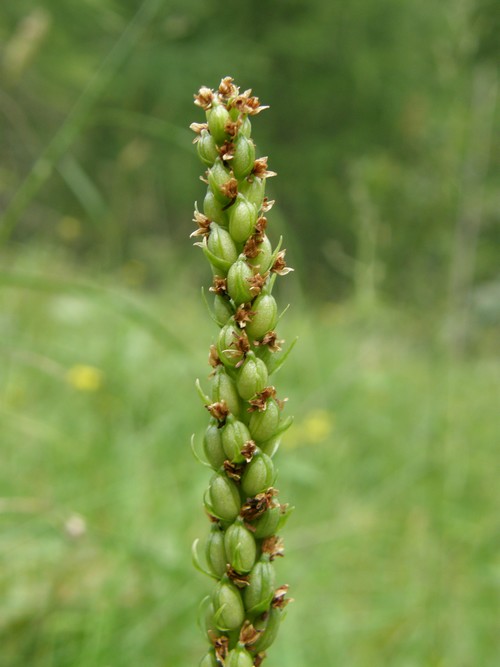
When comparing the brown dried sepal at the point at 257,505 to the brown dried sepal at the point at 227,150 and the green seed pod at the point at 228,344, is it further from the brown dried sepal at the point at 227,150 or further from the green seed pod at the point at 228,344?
the brown dried sepal at the point at 227,150

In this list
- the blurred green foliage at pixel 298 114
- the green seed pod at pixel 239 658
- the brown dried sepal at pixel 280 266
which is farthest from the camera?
the blurred green foliage at pixel 298 114

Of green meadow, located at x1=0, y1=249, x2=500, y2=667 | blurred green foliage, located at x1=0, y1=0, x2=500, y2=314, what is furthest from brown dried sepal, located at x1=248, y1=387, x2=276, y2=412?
blurred green foliage, located at x1=0, y1=0, x2=500, y2=314

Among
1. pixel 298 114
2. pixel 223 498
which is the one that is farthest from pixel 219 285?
pixel 298 114

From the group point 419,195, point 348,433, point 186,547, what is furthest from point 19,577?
point 419,195

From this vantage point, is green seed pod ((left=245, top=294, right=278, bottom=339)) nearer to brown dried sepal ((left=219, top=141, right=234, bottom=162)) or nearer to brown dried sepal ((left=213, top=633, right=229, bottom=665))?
brown dried sepal ((left=219, top=141, right=234, bottom=162))

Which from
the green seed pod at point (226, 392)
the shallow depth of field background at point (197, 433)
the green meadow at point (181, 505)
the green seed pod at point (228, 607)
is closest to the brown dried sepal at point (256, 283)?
the green seed pod at point (226, 392)
